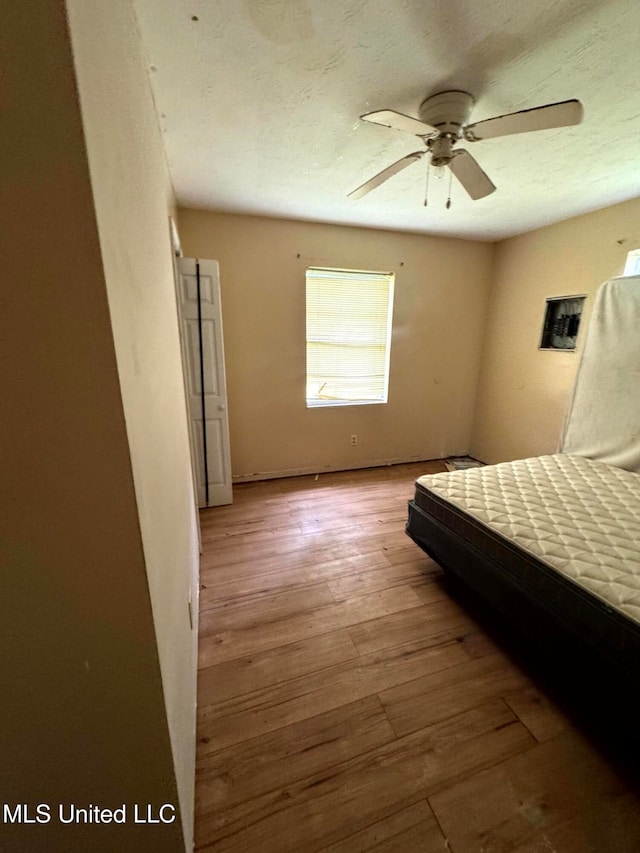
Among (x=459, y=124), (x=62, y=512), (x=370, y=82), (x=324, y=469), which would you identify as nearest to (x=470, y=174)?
(x=459, y=124)

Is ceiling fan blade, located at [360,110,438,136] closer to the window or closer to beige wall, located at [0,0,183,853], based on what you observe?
beige wall, located at [0,0,183,853]

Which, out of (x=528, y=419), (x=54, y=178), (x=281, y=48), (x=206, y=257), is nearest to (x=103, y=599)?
(x=54, y=178)

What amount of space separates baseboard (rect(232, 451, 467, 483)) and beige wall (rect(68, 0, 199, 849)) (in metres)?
2.20

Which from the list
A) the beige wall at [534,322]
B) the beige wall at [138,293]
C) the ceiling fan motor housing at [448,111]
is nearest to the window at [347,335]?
the beige wall at [534,322]

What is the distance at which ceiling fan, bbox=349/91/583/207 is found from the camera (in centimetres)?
122

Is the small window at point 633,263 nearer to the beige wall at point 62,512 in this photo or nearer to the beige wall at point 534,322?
the beige wall at point 534,322

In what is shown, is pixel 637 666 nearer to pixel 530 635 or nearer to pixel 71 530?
pixel 530 635

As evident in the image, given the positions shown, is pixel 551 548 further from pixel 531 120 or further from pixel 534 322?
pixel 534 322

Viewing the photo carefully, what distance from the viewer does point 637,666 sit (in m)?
1.06

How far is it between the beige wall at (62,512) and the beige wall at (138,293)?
0.11ft

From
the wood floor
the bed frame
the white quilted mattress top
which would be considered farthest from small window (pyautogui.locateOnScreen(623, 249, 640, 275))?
the wood floor

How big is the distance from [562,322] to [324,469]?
276cm

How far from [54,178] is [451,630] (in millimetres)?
2143

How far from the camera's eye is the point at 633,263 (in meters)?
2.59
